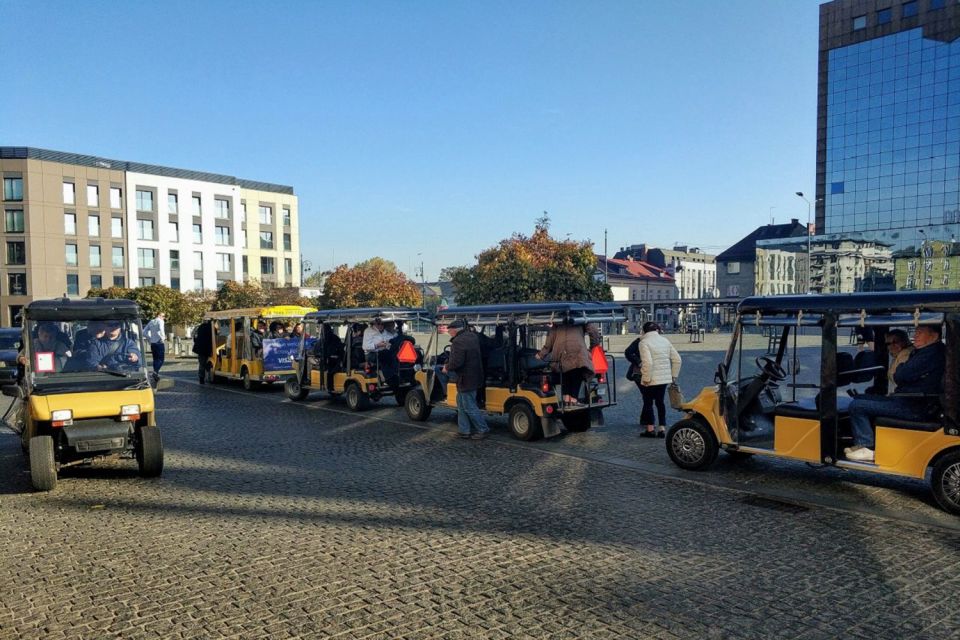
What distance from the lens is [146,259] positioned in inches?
2788

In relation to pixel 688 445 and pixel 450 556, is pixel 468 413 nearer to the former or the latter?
pixel 688 445

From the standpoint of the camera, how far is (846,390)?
8.48 meters

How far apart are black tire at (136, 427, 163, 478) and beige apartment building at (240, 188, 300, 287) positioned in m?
71.2

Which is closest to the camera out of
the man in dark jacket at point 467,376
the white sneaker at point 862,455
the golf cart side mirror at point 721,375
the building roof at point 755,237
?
the white sneaker at point 862,455

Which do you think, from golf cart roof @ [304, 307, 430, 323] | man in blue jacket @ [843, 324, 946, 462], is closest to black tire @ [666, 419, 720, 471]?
man in blue jacket @ [843, 324, 946, 462]

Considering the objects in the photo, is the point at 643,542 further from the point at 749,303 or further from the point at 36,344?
the point at 36,344

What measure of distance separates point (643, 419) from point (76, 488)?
8.09 metres

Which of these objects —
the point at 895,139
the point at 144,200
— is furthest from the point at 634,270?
the point at 144,200

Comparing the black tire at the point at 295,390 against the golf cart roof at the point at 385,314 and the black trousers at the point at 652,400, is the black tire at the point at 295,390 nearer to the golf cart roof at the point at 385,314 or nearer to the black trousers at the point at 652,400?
the golf cart roof at the point at 385,314

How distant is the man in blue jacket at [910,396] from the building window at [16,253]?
2827 inches

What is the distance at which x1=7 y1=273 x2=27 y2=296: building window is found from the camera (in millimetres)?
63281

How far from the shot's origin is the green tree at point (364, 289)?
1955 inches

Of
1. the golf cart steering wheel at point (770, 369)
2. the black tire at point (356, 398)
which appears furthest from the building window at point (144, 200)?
the golf cart steering wheel at point (770, 369)

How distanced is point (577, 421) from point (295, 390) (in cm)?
778
